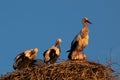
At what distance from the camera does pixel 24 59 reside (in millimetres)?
17062

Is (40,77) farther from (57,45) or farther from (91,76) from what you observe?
(57,45)

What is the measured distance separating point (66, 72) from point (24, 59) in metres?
2.33

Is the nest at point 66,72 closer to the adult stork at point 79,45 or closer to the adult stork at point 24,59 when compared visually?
the adult stork at point 24,59

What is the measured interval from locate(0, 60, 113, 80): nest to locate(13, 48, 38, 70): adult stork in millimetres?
1563

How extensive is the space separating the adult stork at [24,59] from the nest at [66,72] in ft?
5.13

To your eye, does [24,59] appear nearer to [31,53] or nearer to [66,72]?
[31,53]

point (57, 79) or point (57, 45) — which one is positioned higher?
point (57, 45)

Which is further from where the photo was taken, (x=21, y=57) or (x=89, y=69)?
(x=21, y=57)

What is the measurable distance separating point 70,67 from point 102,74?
27.8 inches

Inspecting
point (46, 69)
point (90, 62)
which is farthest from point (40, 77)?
point (90, 62)

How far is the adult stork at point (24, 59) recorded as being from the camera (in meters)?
17.0

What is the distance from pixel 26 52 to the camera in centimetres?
1716

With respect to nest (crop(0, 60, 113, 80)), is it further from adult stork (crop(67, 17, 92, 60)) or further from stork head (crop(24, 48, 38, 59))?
adult stork (crop(67, 17, 92, 60))

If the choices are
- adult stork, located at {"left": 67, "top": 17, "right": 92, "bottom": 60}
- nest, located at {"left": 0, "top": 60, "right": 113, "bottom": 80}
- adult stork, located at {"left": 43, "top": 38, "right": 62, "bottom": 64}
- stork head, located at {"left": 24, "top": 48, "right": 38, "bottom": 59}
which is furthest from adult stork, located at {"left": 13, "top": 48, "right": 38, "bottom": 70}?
nest, located at {"left": 0, "top": 60, "right": 113, "bottom": 80}
